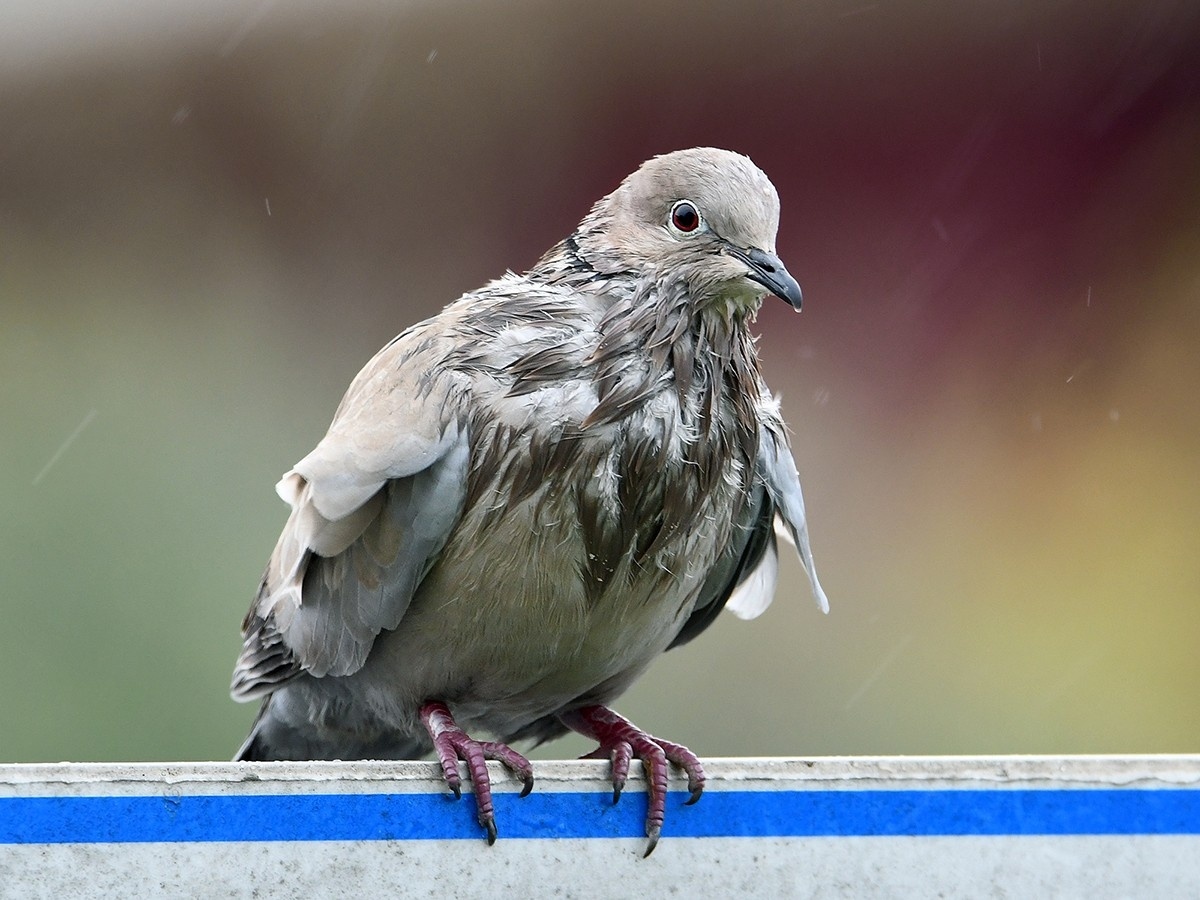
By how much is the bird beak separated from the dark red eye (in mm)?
78

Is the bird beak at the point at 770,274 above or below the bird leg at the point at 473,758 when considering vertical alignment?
above

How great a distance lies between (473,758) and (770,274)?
813 millimetres

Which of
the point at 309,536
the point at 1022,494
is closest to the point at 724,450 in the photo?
the point at 309,536

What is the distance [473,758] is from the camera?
1.80m

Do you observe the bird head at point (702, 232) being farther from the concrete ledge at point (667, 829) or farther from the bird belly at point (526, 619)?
the concrete ledge at point (667, 829)

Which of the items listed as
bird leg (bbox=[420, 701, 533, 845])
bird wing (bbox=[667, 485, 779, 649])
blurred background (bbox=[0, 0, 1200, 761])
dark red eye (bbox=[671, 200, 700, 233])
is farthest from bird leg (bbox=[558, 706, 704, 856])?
blurred background (bbox=[0, 0, 1200, 761])

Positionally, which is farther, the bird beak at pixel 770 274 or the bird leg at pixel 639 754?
the bird beak at pixel 770 274

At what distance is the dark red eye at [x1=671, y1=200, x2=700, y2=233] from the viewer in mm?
2150

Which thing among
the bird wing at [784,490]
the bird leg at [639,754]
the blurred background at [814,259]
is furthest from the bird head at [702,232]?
the blurred background at [814,259]

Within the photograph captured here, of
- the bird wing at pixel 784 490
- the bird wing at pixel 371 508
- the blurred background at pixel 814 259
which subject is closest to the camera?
the bird wing at pixel 371 508

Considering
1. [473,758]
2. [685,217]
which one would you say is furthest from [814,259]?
[473,758]

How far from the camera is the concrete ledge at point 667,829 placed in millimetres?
1488

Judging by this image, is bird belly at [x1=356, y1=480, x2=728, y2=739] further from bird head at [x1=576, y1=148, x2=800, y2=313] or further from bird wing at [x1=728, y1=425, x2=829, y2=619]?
bird head at [x1=576, y1=148, x2=800, y2=313]

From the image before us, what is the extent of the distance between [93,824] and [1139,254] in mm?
4324
